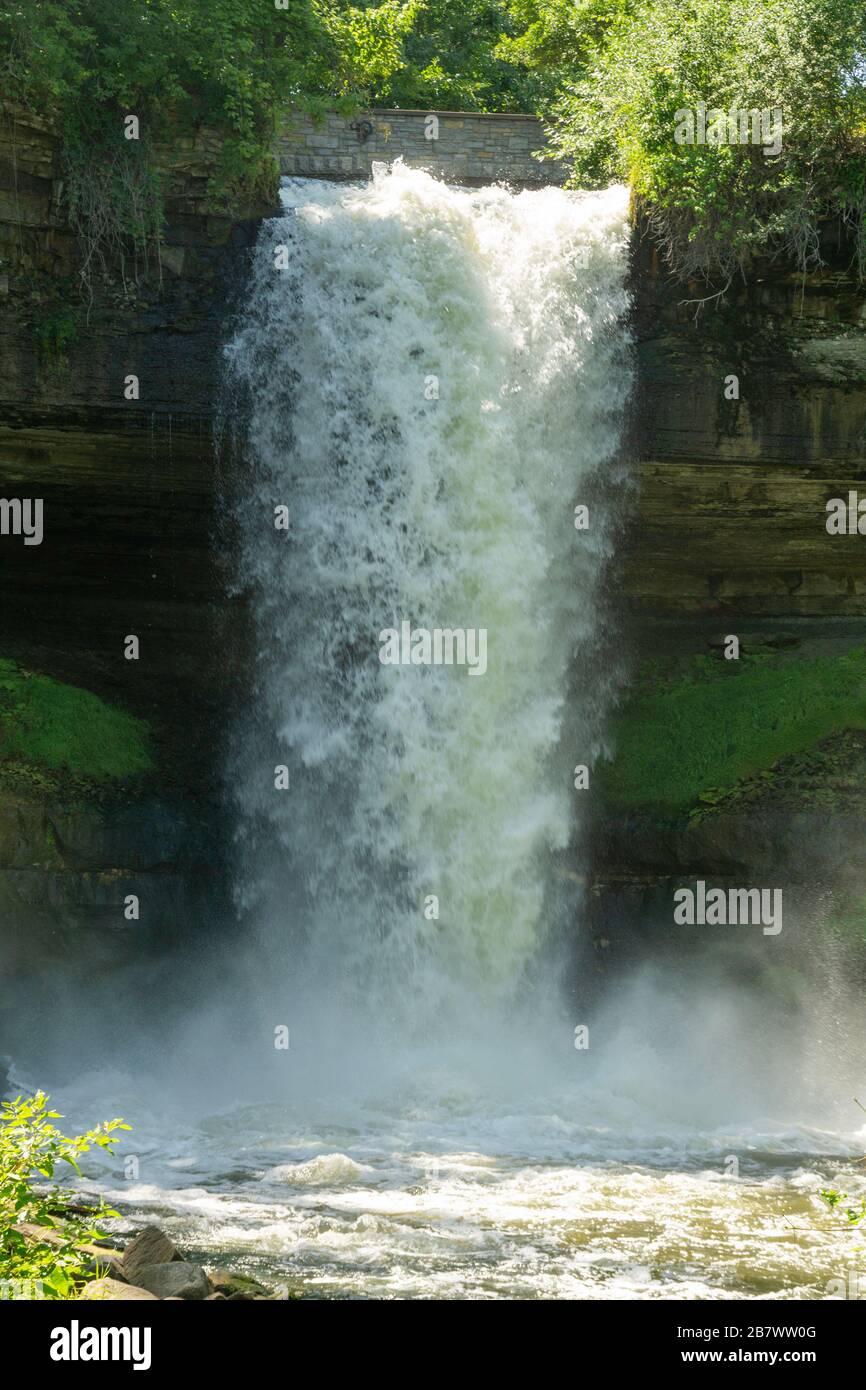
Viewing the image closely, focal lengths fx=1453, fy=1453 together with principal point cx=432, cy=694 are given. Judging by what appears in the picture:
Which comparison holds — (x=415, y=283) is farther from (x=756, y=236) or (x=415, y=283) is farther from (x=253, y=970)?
(x=253, y=970)

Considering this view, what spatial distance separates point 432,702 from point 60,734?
4.33 metres

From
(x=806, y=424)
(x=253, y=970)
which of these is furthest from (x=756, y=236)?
(x=253, y=970)

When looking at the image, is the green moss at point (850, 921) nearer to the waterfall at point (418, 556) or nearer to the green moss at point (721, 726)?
the green moss at point (721, 726)

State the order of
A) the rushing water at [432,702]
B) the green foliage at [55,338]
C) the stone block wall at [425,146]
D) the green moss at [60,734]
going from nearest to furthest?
the rushing water at [432,702] → the green foliage at [55,338] → the green moss at [60,734] → the stone block wall at [425,146]

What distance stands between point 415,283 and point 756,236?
3853mm

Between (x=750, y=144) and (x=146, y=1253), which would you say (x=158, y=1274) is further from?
(x=750, y=144)

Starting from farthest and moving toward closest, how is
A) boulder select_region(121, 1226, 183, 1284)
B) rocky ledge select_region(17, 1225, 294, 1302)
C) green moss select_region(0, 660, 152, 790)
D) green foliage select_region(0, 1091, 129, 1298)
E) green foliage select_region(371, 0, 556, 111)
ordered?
green foliage select_region(371, 0, 556, 111)
green moss select_region(0, 660, 152, 790)
boulder select_region(121, 1226, 183, 1284)
rocky ledge select_region(17, 1225, 294, 1302)
green foliage select_region(0, 1091, 129, 1298)

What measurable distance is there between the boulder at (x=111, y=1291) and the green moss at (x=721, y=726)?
10.6 metres

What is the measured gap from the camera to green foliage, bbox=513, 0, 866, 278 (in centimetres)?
1627

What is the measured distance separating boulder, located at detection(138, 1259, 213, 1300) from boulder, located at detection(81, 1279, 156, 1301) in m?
0.28

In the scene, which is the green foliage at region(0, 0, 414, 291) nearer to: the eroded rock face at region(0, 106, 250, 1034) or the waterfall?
the eroded rock face at region(0, 106, 250, 1034)

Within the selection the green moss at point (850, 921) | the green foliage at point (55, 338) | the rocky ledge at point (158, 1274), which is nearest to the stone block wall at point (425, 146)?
the green foliage at point (55, 338)

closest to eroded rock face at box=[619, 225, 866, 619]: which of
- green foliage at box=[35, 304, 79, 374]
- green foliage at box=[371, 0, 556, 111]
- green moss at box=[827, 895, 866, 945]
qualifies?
green moss at box=[827, 895, 866, 945]

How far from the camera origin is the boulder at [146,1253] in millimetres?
8039
